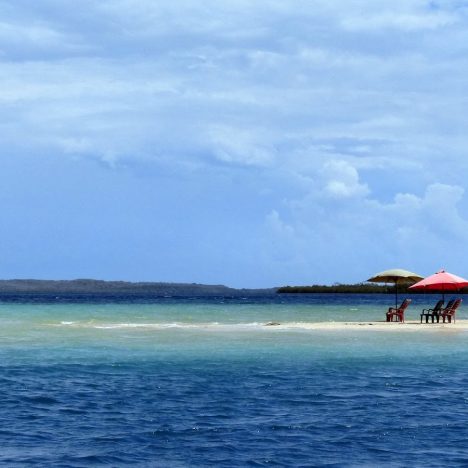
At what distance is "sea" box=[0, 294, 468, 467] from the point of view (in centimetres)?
1122

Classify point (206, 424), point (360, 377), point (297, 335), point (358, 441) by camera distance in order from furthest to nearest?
point (297, 335) → point (360, 377) → point (206, 424) → point (358, 441)

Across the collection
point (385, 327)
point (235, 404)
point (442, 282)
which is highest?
point (442, 282)

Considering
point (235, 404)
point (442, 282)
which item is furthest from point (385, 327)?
point (235, 404)

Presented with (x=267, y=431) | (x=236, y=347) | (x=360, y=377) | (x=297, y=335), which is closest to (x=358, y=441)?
(x=267, y=431)

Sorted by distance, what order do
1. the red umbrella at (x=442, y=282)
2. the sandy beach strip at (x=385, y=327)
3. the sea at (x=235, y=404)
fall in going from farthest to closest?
the red umbrella at (x=442, y=282) < the sandy beach strip at (x=385, y=327) < the sea at (x=235, y=404)

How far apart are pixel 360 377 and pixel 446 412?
4338mm

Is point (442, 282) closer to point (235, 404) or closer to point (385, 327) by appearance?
point (385, 327)

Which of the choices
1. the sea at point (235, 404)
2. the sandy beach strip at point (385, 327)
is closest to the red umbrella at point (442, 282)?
the sandy beach strip at point (385, 327)

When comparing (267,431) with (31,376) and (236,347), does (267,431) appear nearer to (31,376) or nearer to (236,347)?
(31,376)

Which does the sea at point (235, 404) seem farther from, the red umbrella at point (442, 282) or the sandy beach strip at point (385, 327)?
the red umbrella at point (442, 282)

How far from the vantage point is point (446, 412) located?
14.1 m

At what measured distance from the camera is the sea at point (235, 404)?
11.2 m

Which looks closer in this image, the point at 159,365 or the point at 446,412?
the point at 446,412

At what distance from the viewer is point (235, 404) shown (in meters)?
14.8
